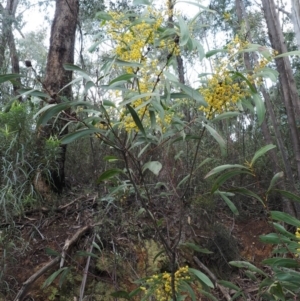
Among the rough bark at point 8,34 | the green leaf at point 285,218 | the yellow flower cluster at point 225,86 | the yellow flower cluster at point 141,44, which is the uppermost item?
the rough bark at point 8,34

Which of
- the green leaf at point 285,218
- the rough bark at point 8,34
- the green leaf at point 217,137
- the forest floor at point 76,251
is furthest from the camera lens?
the rough bark at point 8,34

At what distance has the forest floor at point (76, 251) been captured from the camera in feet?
8.19

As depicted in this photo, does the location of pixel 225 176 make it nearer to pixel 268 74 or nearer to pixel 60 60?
pixel 268 74

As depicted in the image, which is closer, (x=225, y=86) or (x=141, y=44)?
(x=225, y=86)

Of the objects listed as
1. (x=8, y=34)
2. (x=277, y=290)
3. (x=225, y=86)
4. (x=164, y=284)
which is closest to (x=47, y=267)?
(x=164, y=284)

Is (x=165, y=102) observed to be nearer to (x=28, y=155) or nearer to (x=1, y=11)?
(x=28, y=155)

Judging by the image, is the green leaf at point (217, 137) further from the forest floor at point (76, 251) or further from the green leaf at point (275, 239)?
the forest floor at point (76, 251)

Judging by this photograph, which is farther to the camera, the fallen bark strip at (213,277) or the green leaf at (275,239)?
the fallen bark strip at (213,277)

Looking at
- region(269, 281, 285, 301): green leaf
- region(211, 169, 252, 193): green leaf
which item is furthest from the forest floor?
region(211, 169, 252, 193): green leaf

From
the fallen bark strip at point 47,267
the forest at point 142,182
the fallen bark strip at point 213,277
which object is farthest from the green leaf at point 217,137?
the fallen bark strip at point 213,277

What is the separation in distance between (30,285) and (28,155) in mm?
1090

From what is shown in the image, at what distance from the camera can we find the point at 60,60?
3.81 m

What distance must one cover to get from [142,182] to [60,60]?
2781mm

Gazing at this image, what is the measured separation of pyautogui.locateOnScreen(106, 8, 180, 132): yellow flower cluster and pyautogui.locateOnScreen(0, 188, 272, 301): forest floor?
1.27 metres
